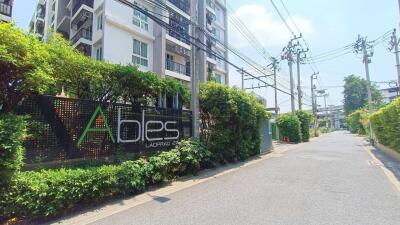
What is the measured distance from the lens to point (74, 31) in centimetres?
2378

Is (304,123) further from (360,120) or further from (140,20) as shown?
(140,20)

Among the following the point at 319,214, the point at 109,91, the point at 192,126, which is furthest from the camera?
the point at 192,126

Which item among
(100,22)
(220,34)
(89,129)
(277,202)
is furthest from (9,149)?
(220,34)

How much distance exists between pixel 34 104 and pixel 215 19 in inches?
1211

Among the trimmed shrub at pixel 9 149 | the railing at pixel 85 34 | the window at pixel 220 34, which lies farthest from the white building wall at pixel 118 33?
the window at pixel 220 34

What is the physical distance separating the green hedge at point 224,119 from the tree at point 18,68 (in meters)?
6.36

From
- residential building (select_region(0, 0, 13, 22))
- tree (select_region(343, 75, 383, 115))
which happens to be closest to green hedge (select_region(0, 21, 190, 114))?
residential building (select_region(0, 0, 13, 22))

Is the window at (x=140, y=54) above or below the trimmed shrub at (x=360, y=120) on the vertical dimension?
above

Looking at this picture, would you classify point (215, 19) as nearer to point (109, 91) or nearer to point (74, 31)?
point (74, 31)

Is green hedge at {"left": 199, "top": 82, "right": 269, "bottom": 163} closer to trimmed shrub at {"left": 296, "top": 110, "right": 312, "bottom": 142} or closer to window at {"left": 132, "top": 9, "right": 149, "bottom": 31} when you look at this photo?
window at {"left": 132, "top": 9, "right": 149, "bottom": 31}

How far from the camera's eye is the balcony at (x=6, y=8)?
17.6 meters

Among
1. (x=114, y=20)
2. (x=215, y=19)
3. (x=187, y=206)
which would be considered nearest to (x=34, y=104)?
(x=187, y=206)

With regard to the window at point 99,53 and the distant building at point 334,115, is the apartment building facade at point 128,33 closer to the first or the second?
the window at point 99,53

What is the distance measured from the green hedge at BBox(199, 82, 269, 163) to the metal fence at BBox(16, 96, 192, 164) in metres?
1.92
